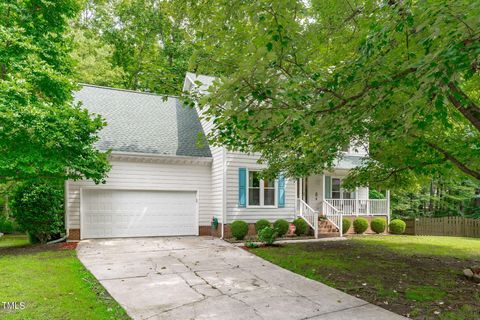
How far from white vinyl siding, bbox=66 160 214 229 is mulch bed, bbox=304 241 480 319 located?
15.9 feet

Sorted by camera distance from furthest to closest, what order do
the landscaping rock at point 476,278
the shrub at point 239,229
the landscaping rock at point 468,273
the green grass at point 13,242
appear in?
the shrub at point 239,229 < the green grass at point 13,242 < the landscaping rock at point 468,273 < the landscaping rock at point 476,278

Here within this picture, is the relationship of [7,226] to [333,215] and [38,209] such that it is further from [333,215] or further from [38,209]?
[333,215]

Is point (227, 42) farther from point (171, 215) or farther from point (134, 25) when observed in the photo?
point (134, 25)

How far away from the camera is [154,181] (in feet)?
41.5

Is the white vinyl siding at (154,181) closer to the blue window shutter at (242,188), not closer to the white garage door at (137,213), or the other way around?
the white garage door at (137,213)

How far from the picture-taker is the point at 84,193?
Result: 38.4 feet

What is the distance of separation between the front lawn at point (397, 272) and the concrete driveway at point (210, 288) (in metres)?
0.50

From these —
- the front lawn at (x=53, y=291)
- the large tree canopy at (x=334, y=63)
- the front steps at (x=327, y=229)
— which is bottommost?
the front steps at (x=327, y=229)

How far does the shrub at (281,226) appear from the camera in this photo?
12922mm

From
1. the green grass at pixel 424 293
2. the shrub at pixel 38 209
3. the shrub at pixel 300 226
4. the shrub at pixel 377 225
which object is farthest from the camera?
the shrub at pixel 377 225

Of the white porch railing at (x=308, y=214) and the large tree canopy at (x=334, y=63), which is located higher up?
the large tree canopy at (x=334, y=63)

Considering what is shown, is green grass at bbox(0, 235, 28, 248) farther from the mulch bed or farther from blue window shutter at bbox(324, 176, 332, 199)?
blue window shutter at bbox(324, 176, 332, 199)

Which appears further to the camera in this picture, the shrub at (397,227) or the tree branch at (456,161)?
the shrub at (397,227)

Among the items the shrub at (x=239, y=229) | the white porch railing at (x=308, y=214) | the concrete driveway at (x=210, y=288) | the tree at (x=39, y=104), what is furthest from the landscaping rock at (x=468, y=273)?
the tree at (x=39, y=104)
